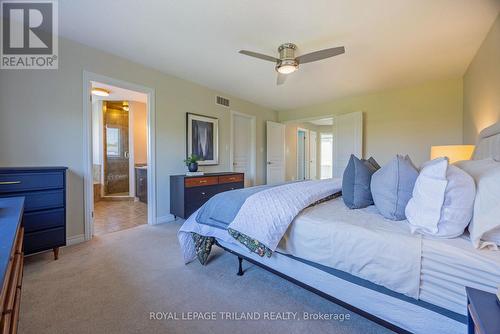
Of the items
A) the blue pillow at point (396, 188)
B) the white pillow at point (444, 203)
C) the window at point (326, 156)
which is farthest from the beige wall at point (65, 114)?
the window at point (326, 156)

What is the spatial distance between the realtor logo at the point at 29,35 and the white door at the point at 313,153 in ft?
23.0

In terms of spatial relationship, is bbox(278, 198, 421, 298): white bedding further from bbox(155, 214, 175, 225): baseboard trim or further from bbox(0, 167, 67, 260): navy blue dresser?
bbox(155, 214, 175, 225): baseboard trim

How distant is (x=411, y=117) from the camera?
4.01m

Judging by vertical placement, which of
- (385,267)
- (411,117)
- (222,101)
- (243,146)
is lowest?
(385,267)

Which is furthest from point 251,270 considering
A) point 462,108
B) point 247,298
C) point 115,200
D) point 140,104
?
point 140,104

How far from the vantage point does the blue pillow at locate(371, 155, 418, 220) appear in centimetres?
132

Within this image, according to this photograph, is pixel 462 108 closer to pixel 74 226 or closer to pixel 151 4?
pixel 151 4

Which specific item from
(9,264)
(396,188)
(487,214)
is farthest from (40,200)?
(487,214)

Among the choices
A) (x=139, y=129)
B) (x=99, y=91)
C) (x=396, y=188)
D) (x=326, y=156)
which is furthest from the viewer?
(x=326, y=156)

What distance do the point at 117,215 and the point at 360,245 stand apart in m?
4.15

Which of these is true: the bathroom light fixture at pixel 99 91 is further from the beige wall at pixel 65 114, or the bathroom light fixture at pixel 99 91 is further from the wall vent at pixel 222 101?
the wall vent at pixel 222 101

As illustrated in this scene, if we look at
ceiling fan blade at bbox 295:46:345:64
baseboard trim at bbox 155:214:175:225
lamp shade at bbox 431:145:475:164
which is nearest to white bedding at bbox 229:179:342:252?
ceiling fan blade at bbox 295:46:345:64

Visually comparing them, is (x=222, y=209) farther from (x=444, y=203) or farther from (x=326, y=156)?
(x=326, y=156)

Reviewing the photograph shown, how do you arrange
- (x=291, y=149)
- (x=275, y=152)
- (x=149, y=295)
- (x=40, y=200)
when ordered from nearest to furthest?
(x=149, y=295) < (x=40, y=200) < (x=275, y=152) < (x=291, y=149)
